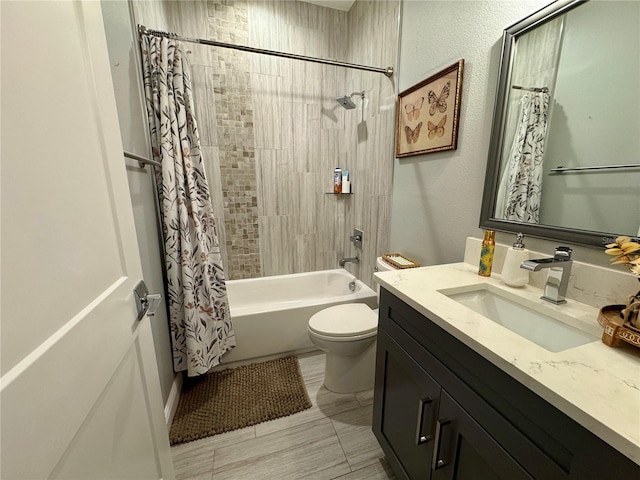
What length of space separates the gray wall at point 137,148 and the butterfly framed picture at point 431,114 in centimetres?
150

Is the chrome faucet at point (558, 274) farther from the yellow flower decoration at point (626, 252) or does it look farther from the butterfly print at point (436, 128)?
the butterfly print at point (436, 128)

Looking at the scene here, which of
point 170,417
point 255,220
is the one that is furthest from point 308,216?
point 170,417

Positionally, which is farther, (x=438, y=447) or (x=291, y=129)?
(x=291, y=129)

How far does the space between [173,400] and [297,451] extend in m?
0.80

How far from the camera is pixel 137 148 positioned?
1.28 m

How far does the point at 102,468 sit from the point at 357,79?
104 inches

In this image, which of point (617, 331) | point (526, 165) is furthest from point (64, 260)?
point (526, 165)

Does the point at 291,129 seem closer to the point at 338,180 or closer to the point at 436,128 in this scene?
the point at 338,180

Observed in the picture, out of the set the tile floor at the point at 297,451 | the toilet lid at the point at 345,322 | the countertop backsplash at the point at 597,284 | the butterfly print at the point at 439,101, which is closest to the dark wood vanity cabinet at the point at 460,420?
the tile floor at the point at 297,451

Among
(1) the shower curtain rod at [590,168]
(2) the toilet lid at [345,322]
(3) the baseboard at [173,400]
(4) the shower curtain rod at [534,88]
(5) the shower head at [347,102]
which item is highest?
(5) the shower head at [347,102]

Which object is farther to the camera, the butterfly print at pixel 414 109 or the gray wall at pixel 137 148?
the butterfly print at pixel 414 109

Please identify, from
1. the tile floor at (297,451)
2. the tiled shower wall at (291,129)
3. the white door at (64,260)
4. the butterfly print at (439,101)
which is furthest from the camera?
the tiled shower wall at (291,129)

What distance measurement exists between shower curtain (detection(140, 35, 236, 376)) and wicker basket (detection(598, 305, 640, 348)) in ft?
5.52

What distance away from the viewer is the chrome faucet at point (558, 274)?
80cm
